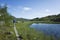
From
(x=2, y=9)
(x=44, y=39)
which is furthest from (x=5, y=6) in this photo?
(x=44, y=39)

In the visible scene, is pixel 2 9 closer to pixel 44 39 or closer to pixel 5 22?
pixel 5 22

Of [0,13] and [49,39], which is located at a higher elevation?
[0,13]

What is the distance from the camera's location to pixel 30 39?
21.1 metres

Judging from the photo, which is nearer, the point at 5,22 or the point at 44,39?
the point at 44,39

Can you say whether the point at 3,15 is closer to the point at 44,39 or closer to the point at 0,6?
the point at 0,6

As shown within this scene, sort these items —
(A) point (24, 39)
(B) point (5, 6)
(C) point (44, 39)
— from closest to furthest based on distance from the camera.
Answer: (A) point (24, 39)
(C) point (44, 39)
(B) point (5, 6)

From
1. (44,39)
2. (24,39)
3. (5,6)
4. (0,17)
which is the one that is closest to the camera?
(24,39)

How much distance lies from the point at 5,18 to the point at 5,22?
1.50 meters

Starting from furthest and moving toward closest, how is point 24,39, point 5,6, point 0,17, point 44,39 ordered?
point 5,6, point 0,17, point 44,39, point 24,39

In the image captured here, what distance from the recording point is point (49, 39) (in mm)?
23297

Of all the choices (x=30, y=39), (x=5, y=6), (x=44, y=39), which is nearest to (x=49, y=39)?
(x=44, y=39)

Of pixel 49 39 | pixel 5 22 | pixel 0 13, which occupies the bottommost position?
pixel 49 39

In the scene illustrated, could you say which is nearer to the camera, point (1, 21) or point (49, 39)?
point (49, 39)

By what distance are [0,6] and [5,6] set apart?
7.14ft
